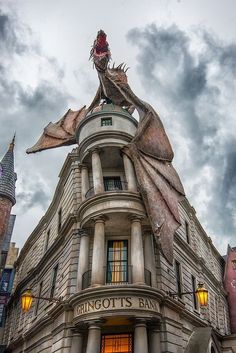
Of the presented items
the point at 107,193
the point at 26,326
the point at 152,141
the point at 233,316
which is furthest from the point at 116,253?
the point at 233,316

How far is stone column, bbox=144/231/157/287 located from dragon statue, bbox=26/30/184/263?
42.9 inches

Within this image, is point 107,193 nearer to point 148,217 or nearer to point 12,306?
point 148,217

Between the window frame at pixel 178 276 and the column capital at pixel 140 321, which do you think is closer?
the column capital at pixel 140 321

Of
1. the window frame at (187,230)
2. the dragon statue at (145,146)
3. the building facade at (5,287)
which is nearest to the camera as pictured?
the dragon statue at (145,146)

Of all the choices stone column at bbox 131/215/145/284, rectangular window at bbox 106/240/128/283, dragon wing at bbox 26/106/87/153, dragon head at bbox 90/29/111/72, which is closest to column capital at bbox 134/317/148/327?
stone column at bbox 131/215/145/284

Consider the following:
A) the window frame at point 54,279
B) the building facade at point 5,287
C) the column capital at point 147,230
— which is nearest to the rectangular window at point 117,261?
the column capital at point 147,230

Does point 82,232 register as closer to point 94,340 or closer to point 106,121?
point 94,340

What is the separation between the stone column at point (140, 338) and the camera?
40.2ft

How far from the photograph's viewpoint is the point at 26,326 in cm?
2312

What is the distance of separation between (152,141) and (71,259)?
7.64m

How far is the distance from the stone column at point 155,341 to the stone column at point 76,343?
289cm

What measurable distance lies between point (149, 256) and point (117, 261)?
1540 mm

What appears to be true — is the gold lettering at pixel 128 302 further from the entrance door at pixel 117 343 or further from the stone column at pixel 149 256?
the entrance door at pixel 117 343

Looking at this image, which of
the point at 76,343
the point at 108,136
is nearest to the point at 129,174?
the point at 108,136
